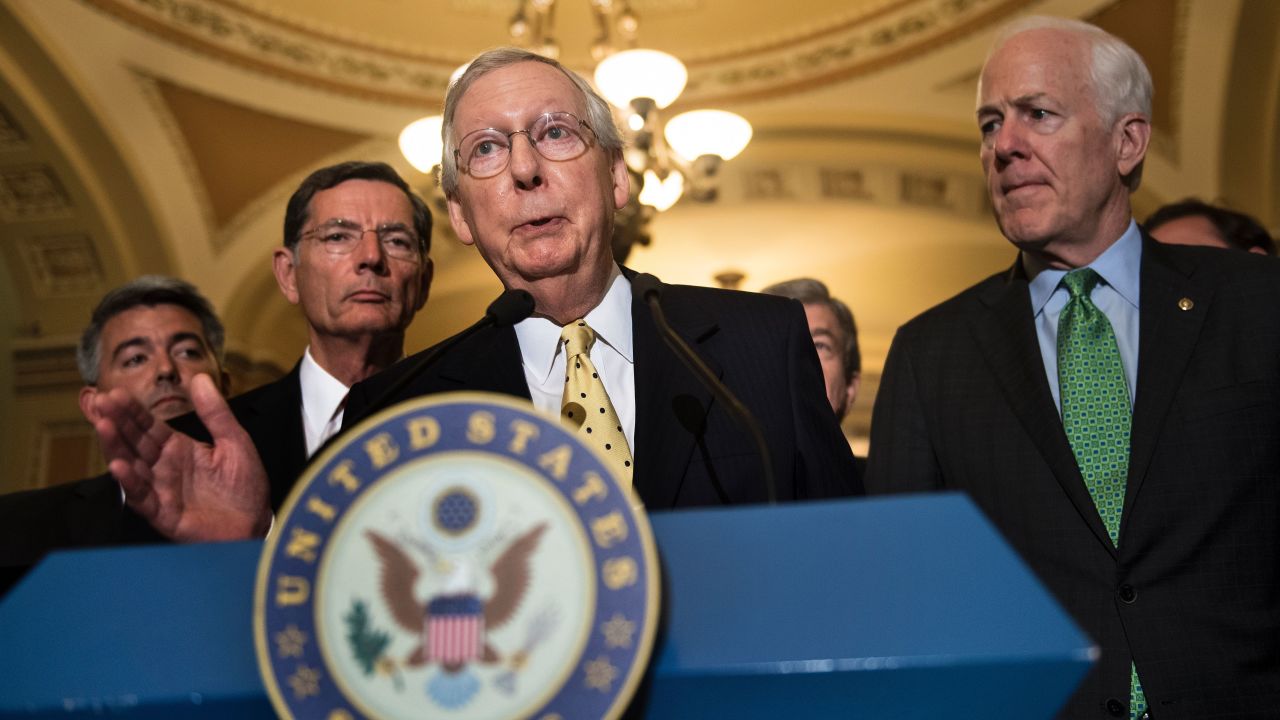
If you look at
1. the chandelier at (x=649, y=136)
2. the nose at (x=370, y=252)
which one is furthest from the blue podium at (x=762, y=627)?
the chandelier at (x=649, y=136)

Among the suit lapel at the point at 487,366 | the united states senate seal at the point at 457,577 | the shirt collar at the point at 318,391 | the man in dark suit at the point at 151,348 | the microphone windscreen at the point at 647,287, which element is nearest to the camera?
the united states senate seal at the point at 457,577

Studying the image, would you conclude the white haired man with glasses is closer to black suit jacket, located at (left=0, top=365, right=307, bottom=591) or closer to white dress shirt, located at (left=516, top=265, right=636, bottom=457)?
black suit jacket, located at (left=0, top=365, right=307, bottom=591)

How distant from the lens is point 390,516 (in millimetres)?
884

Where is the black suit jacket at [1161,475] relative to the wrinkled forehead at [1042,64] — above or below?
below

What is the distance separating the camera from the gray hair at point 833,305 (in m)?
3.25

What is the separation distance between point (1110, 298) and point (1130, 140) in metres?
0.31

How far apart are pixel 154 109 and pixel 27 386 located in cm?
214

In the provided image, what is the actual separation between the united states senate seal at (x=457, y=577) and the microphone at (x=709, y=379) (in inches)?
10.7

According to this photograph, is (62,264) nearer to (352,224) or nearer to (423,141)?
(423,141)

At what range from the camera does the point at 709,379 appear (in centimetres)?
121

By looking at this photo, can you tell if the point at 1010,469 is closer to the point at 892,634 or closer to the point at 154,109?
the point at 892,634

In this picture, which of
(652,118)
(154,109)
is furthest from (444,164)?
(154,109)

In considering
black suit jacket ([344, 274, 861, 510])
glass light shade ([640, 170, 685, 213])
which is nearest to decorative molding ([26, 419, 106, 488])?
glass light shade ([640, 170, 685, 213])

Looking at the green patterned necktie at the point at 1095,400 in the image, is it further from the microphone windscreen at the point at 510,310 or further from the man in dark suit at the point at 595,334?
the microphone windscreen at the point at 510,310
